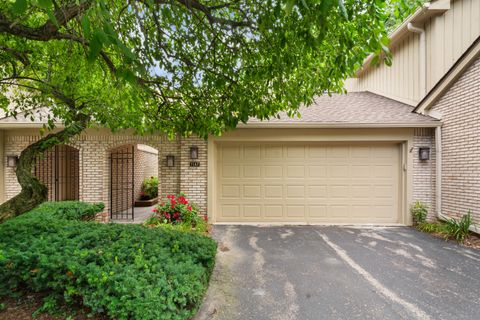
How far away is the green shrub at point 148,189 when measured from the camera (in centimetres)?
1028

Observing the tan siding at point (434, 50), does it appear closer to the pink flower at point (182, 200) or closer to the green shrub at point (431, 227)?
the green shrub at point (431, 227)

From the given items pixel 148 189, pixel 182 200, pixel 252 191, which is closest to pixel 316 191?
pixel 252 191

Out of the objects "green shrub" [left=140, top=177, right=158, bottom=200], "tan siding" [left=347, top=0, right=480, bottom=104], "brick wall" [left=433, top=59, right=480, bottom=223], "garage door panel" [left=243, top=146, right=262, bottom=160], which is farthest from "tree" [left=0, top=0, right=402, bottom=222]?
"green shrub" [left=140, top=177, right=158, bottom=200]

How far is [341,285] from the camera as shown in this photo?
11.3ft

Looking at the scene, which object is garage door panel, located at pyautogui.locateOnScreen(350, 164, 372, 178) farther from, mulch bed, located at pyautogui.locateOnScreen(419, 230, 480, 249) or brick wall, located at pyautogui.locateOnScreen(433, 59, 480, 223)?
mulch bed, located at pyautogui.locateOnScreen(419, 230, 480, 249)

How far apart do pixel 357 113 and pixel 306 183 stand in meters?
2.46

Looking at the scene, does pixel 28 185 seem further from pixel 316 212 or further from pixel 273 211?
pixel 316 212

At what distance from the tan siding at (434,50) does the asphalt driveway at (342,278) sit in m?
4.72

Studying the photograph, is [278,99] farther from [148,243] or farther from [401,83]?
[401,83]

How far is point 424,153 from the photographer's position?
6.45 m

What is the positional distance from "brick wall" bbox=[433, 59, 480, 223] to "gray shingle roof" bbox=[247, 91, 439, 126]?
459 mm

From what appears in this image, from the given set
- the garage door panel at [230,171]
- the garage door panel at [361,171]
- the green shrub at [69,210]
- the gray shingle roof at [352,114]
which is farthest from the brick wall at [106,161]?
the garage door panel at [361,171]

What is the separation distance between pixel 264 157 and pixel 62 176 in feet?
23.5

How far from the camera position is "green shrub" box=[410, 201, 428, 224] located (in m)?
6.37
